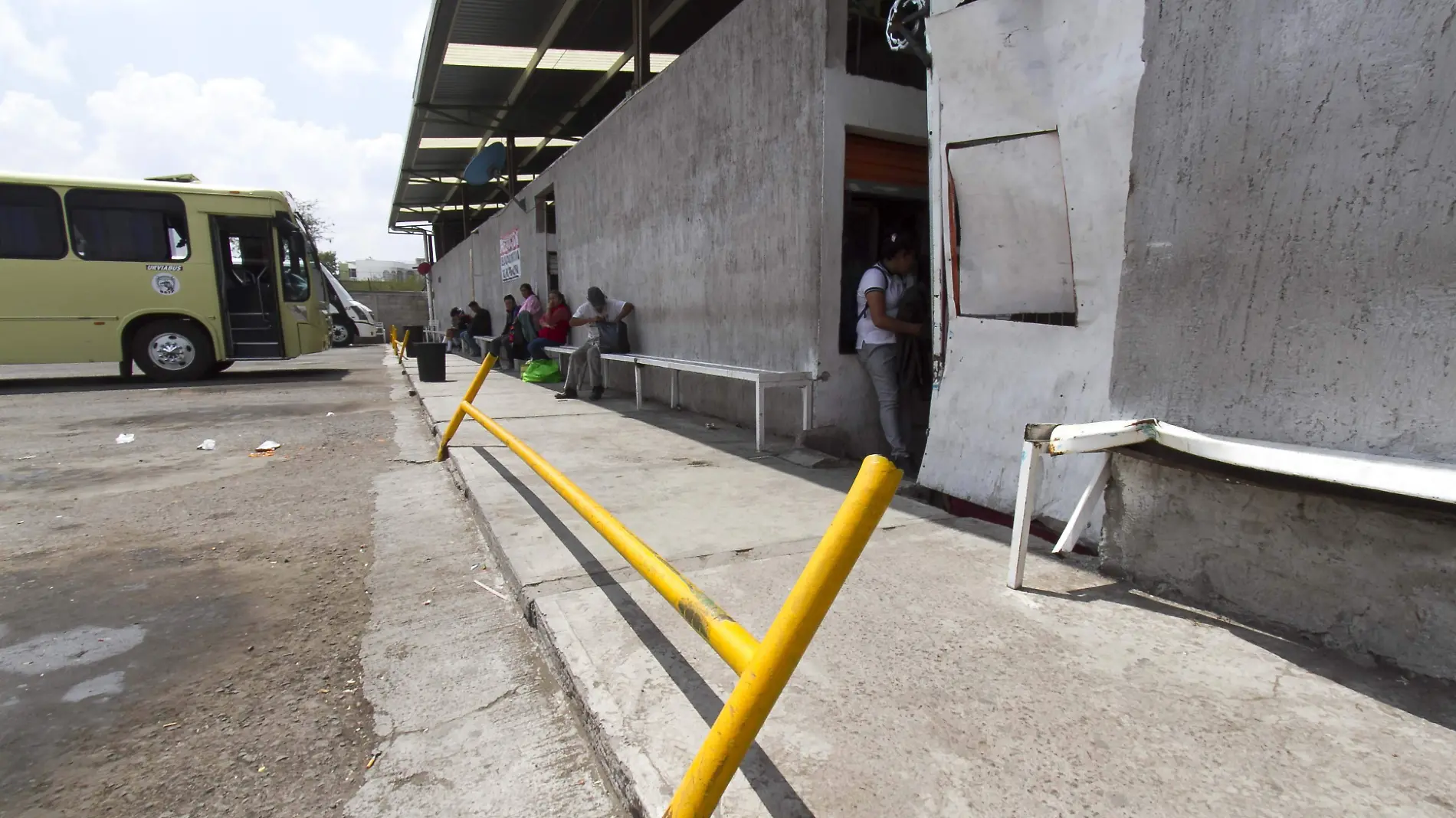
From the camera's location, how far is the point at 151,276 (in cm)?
1030

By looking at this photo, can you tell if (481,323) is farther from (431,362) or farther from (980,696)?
(980,696)

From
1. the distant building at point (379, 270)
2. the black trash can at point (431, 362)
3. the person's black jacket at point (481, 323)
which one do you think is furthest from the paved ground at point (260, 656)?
the distant building at point (379, 270)

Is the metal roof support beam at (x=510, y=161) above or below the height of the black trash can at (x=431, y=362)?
above

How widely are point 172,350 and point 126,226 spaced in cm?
192

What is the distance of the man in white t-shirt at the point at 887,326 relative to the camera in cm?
453

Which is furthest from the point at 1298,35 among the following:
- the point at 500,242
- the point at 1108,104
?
the point at 500,242

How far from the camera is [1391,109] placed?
6.18 ft

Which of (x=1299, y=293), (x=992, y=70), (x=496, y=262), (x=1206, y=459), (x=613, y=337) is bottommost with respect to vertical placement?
(x=1206, y=459)

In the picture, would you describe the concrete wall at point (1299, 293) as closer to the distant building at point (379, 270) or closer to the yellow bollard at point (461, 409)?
the yellow bollard at point (461, 409)

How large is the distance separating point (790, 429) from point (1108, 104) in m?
3.25

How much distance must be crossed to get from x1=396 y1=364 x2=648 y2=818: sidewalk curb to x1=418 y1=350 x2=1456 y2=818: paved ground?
11 mm

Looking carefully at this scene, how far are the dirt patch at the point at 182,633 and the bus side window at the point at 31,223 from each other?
21.3ft

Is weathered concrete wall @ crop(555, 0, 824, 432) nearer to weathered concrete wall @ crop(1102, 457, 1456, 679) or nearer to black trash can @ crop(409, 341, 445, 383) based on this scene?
weathered concrete wall @ crop(1102, 457, 1456, 679)

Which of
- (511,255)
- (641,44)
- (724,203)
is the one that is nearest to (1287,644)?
(724,203)
